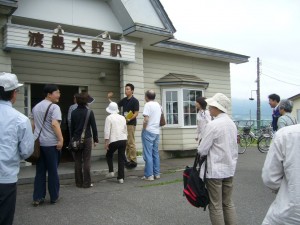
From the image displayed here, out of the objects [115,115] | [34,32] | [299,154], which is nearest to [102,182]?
[115,115]

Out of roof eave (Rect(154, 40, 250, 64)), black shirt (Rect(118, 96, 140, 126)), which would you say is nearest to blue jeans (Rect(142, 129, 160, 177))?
black shirt (Rect(118, 96, 140, 126))

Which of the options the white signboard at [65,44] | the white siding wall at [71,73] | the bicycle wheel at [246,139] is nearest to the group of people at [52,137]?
the white signboard at [65,44]

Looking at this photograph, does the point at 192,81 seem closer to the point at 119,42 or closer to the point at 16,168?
the point at 119,42

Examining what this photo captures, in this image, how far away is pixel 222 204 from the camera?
3832mm

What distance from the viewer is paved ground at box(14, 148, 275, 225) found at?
4641mm

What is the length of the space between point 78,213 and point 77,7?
5.62 m

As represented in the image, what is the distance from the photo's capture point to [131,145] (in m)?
8.10

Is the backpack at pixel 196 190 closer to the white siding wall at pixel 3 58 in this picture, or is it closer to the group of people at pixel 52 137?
the group of people at pixel 52 137

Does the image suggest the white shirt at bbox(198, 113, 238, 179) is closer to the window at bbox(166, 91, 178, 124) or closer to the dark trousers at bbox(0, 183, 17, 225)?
the dark trousers at bbox(0, 183, 17, 225)

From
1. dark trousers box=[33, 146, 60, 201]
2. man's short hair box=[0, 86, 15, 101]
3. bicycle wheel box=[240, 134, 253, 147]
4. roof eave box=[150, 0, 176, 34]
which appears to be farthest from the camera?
bicycle wheel box=[240, 134, 253, 147]

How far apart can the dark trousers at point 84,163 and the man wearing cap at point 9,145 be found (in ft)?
10.4

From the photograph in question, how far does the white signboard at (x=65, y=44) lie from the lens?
273 inches

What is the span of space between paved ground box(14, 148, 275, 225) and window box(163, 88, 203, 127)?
14.4ft

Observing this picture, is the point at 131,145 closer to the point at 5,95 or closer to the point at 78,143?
the point at 78,143
